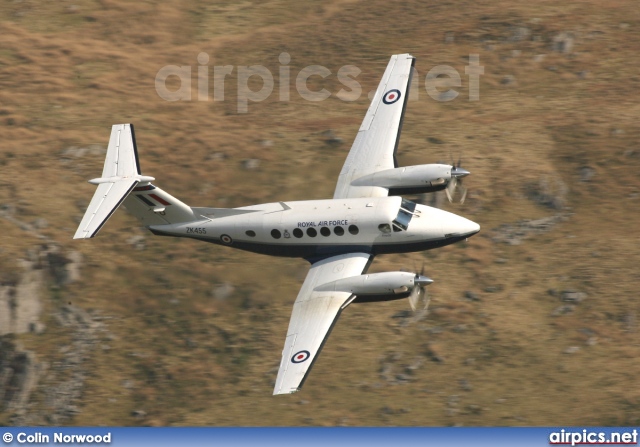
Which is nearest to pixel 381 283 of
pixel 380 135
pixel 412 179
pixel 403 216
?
pixel 403 216

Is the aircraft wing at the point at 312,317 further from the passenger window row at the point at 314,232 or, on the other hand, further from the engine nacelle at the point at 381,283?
the passenger window row at the point at 314,232

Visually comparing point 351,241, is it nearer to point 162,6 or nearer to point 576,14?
point 576,14

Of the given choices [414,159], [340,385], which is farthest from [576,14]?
[340,385]

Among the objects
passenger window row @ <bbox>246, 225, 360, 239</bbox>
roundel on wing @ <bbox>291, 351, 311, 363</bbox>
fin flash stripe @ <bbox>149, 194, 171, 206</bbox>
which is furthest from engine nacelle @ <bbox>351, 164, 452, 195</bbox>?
roundel on wing @ <bbox>291, 351, 311, 363</bbox>

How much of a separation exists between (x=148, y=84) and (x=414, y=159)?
1996 centimetres

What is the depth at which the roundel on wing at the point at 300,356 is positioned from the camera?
3581 centimetres

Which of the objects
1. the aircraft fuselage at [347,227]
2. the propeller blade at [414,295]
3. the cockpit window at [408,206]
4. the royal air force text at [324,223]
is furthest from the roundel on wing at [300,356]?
the cockpit window at [408,206]

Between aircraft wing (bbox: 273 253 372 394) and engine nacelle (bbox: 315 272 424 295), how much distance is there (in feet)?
1.18

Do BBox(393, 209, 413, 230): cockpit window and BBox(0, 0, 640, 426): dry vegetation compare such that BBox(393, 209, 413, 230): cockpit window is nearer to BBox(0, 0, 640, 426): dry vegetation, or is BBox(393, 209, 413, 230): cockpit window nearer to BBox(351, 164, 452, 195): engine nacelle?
BBox(351, 164, 452, 195): engine nacelle

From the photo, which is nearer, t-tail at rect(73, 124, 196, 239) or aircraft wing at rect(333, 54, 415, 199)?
t-tail at rect(73, 124, 196, 239)

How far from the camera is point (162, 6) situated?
2859 inches

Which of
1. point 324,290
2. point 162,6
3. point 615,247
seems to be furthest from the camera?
A: point 162,6

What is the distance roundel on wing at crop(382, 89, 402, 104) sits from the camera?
46.4 metres

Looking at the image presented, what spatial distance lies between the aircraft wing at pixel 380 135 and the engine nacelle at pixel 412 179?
1.14 feet
